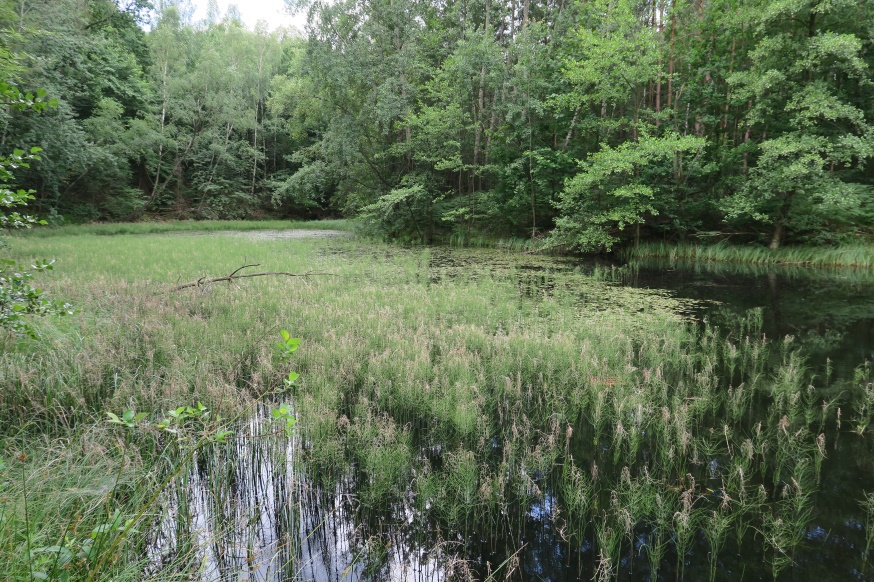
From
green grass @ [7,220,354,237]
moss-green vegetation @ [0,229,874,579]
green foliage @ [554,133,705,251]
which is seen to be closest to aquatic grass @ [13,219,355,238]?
green grass @ [7,220,354,237]

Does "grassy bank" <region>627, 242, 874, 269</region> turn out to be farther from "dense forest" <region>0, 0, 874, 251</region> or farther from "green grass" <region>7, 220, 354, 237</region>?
"green grass" <region>7, 220, 354, 237</region>

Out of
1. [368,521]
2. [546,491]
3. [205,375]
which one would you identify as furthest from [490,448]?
[205,375]

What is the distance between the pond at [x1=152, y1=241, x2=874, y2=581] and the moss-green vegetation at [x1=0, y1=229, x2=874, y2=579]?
21 millimetres

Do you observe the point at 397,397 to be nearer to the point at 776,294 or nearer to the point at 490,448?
the point at 490,448

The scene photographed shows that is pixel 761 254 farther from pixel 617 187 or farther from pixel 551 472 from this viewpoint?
pixel 551 472

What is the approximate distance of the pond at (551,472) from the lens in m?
2.66

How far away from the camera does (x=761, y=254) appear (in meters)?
16.1

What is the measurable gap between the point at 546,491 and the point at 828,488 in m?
2.04

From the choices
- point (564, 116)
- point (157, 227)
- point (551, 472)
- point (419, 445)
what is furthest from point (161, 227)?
point (551, 472)

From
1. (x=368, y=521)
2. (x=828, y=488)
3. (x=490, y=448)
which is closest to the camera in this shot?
(x=368, y=521)

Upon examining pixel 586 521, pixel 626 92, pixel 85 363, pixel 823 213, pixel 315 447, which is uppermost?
pixel 626 92

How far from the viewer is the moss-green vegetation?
262 cm

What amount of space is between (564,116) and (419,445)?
751 inches

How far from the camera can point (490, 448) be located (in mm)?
3785
